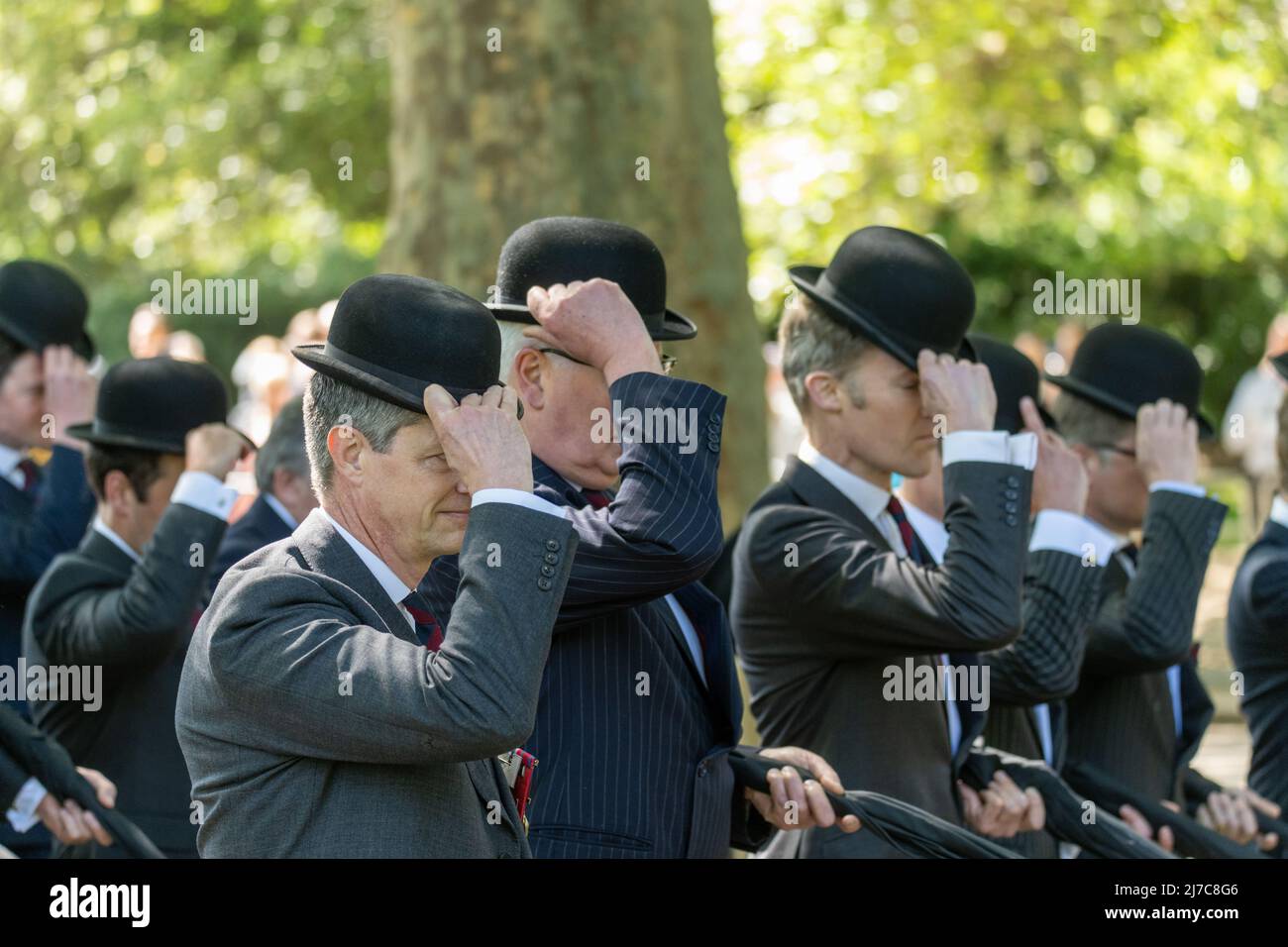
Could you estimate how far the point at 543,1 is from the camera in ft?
25.3

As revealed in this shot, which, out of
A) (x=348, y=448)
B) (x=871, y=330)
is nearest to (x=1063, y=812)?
(x=871, y=330)

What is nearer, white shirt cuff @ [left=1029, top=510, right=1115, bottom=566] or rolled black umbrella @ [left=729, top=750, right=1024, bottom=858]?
rolled black umbrella @ [left=729, top=750, right=1024, bottom=858]

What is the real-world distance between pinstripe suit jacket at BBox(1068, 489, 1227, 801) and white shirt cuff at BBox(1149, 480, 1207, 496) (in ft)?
0.07

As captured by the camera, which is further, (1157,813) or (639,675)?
(1157,813)

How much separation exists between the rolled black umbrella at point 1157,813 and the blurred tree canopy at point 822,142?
37.4 feet

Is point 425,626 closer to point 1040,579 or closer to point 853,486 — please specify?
point 853,486

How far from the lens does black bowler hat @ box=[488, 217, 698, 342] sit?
4055 millimetres

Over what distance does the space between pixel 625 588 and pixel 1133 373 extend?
2739 millimetres

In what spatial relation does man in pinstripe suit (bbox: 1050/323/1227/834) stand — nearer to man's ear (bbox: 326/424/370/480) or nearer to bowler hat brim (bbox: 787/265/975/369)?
bowler hat brim (bbox: 787/265/975/369)

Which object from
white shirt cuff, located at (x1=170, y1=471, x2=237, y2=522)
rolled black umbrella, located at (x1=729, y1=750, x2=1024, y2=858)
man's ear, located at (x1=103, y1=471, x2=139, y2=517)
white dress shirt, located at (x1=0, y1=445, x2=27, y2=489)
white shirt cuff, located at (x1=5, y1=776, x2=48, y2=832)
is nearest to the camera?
rolled black umbrella, located at (x1=729, y1=750, x2=1024, y2=858)

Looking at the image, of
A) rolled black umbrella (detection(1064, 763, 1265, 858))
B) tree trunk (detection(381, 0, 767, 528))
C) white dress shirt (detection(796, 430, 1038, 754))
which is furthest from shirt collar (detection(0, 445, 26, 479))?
rolled black umbrella (detection(1064, 763, 1265, 858))

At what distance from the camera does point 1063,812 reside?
4.66m

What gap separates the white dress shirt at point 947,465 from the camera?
435 cm

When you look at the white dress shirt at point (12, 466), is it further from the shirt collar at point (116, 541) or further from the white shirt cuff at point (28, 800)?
the white shirt cuff at point (28, 800)
